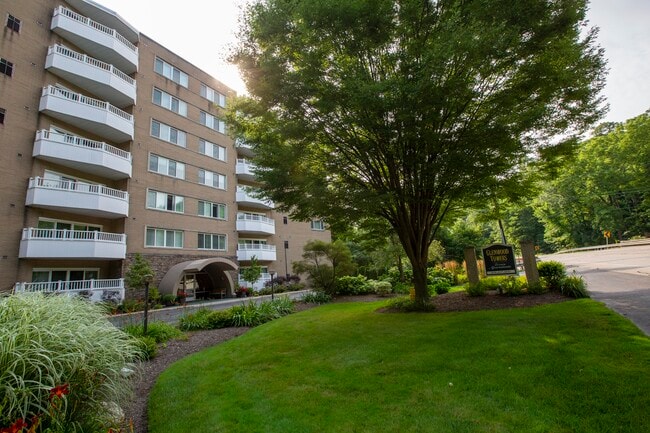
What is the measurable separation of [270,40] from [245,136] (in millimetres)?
3416

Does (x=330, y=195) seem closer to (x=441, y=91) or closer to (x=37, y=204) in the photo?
(x=441, y=91)

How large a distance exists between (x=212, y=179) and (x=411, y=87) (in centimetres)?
2397

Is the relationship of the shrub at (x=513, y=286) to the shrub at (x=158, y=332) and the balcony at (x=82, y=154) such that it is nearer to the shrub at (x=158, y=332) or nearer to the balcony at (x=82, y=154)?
the shrub at (x=158, y=332)

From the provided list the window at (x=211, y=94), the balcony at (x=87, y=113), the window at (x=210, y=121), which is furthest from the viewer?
the window at (x=211, y=94)

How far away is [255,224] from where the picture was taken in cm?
3062

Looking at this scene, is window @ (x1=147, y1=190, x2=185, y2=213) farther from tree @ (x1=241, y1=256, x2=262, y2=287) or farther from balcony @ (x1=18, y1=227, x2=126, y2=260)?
tree @ (x1=241, y1=256, x2=262, y2=287)

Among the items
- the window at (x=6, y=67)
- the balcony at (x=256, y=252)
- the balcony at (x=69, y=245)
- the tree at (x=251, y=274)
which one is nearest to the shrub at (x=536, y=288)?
the tree at (x=251, y=274)

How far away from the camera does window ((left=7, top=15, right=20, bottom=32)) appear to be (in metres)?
17.3

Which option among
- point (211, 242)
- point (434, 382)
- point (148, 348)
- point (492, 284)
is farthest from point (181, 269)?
point (434, 382)

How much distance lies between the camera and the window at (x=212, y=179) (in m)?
27.2

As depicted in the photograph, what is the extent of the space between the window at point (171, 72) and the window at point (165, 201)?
9689mm

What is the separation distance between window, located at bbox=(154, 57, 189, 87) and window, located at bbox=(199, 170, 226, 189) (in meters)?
7.56

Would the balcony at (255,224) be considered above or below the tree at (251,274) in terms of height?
above

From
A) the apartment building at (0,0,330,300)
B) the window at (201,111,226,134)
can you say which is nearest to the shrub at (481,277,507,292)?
the apartment building at (0,0,330,300)
